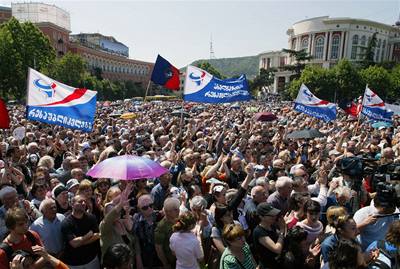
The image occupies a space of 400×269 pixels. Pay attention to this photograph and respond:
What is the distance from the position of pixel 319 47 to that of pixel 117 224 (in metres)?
98.1

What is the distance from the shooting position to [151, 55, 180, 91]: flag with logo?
9711mm

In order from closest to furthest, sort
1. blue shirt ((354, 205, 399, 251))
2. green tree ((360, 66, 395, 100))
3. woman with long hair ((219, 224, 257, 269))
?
1. woman with long hair ((219, 224, 257, 269))
2. blue shirt ((354, 205, 399, 251))
3. green tree ((360, 66, 395, 100))

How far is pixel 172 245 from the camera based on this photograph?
3.50 meters

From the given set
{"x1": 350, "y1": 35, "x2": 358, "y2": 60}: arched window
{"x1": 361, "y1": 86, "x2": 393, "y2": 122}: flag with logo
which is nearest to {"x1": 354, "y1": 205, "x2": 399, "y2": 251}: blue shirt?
Result: {"x1": 361, "y1": 86, "x2": 393, "y2": 122}: flag with logo

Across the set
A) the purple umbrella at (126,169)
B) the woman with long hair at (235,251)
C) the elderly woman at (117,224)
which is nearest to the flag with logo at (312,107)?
the purple umbrella at (126,169)

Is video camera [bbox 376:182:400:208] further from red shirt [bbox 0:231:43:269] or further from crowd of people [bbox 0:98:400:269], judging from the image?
red shirt [bbox 0:231:43:269]

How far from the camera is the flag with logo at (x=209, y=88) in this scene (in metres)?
10.0

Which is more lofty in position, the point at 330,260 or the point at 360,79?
the point at 360,79

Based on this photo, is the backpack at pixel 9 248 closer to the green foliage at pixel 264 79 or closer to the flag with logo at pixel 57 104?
the flag with logo at pixel 57 104

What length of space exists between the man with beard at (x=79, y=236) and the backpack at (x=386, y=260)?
2.52 metres

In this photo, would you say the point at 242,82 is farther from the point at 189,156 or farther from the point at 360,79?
the point at 360,79

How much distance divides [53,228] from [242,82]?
8.40 meters

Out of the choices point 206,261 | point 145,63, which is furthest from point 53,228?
point 145,63

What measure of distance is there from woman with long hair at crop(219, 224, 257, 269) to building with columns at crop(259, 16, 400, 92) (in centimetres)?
8797
